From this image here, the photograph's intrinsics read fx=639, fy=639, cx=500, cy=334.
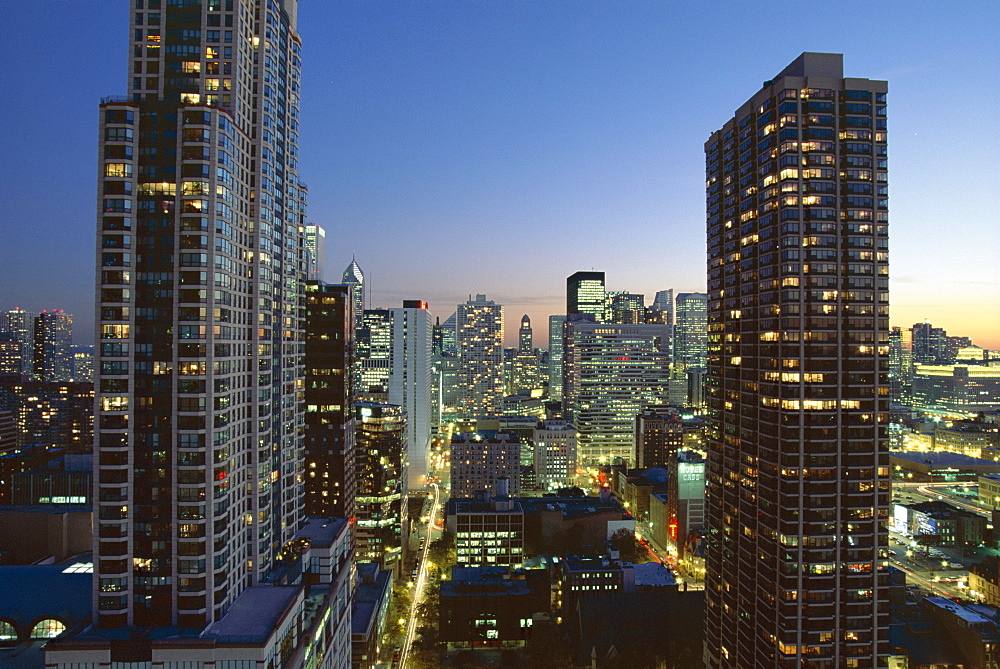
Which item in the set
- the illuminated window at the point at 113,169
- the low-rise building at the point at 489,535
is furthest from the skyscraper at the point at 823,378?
the illuminated window at the point at 113,169

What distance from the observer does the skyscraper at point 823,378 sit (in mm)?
74312

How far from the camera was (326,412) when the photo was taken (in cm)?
11519

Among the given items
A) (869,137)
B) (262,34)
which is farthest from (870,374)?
(262,34)

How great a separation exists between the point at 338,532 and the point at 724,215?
226ft

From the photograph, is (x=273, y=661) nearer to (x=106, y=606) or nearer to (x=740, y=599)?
(x=106, y=606)

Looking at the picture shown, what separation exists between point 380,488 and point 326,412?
28386 millimetres

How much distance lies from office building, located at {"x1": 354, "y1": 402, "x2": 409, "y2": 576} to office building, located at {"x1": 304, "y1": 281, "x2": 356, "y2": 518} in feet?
53.9

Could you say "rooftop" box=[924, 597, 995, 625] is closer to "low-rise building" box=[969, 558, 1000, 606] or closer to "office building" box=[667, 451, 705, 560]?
"low-rise building" box=[969, 558, 1000, 606]

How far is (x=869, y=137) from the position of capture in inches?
3007

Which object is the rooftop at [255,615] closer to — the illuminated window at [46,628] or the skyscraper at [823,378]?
the illuminated window at [46,628]

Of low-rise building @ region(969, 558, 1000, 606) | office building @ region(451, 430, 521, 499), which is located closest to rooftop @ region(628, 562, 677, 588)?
low-rise building @ region(969, 558, 1000, 606)

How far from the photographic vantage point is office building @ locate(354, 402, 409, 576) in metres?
130

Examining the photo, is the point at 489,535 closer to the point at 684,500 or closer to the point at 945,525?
the point at 684,500

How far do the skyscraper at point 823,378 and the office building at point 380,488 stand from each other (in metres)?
74.9
